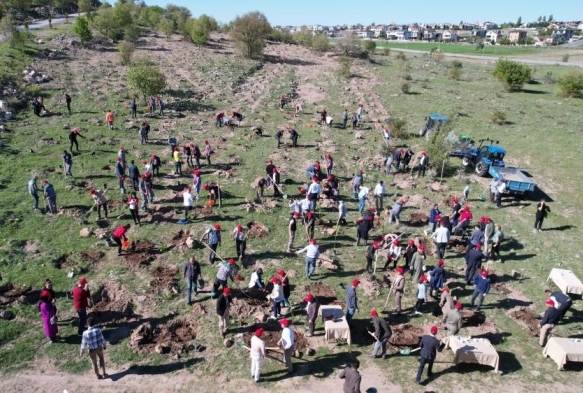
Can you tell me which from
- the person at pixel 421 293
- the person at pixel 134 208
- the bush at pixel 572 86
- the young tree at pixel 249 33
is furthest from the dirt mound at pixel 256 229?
the young tree at pixel 249 33

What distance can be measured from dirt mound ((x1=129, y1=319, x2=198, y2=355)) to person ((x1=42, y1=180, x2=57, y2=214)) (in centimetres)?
916

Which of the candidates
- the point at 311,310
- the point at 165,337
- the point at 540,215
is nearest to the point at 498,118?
the point at 540,215

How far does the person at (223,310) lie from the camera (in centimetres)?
1158

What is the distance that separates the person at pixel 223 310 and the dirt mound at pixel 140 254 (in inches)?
199

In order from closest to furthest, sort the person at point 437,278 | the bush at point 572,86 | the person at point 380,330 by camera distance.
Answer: the person at point 380,330 < the person at point 437,278 < the bush at point 572,86

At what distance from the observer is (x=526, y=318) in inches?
514

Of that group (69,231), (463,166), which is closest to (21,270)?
(69,231)

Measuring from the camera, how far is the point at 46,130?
91.9ft


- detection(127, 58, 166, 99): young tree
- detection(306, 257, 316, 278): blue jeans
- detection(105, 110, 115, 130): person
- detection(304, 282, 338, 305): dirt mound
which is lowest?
detection(304, 282, 338, 305): dirt mound

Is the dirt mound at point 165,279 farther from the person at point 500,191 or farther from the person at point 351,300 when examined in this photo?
the person at point 500,191

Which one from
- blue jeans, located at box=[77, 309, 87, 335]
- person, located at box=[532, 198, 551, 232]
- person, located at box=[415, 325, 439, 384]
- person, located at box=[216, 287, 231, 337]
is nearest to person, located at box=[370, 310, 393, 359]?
person, located at box=[415, 325, 439, 384]

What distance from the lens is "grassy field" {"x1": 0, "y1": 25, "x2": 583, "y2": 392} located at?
436 inches

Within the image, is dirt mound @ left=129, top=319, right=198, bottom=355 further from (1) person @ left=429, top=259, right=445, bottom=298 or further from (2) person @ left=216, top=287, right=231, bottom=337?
(1) person @ left=429, top=259, right=445, bottom=298

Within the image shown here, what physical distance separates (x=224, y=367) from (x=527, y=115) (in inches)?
1530
